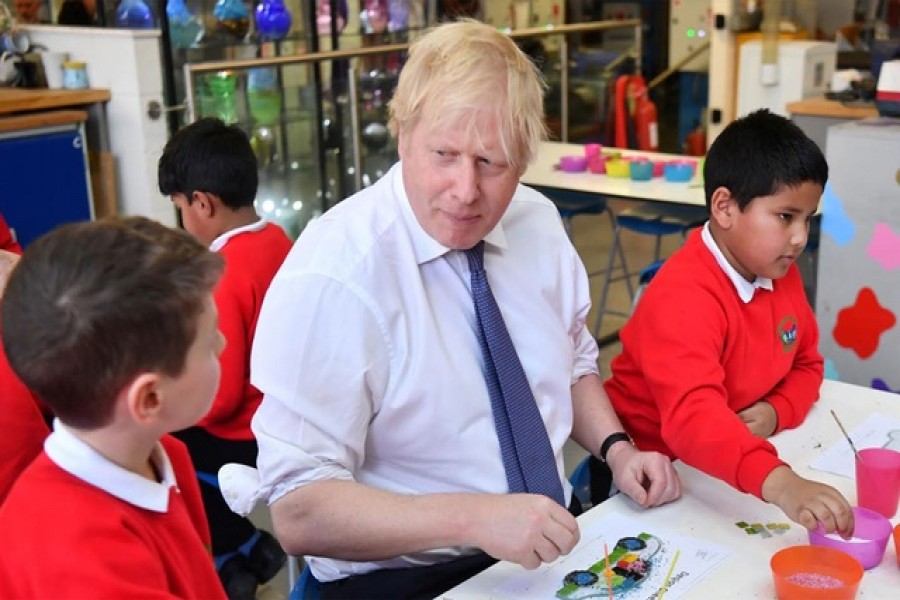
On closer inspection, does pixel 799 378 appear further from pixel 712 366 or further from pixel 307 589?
pixel 307 589

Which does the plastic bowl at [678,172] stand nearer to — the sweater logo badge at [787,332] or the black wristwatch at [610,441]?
the sweater logo badge at [787,332]

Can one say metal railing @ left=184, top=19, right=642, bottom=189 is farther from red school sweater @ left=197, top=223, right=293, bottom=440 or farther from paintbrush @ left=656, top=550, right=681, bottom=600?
paintbrush @ left=656, top=550, right=681, bottom=600

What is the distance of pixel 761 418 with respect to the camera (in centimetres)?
190

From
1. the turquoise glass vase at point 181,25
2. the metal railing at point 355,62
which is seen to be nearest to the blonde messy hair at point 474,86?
the metal railing at point 355,62

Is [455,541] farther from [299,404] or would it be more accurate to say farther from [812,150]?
[812,150]

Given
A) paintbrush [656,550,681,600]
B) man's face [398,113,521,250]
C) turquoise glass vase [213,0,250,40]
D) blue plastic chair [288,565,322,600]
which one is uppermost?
turquoise glass vase [213,0,250,40]

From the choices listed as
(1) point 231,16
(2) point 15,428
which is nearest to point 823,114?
(1) point 231,16

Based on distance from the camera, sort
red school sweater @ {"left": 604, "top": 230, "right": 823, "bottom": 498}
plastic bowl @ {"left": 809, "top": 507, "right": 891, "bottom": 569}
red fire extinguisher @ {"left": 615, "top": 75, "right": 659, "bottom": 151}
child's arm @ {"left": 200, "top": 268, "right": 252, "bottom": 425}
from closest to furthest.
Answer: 1. plastic bowl @ {"left": 809, "top": 507, "right": 891, "bottom": 569}
2. red school sweater @ {"left": 604, "top": 230, "right": 823, "bottom": 498}
3. child's arm @ {"left": 200, "top": 268, "right": 252, "bottom": 425}
4. red fire extinguisher @ {"left": 615, "top": 75, "right": 659, "bottom": 151}

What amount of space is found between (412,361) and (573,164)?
3.02 metres

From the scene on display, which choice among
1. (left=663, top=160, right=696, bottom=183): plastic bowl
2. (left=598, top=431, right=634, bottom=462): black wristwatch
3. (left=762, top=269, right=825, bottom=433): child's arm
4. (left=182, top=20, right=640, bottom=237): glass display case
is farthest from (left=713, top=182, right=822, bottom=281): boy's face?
(left=182, top=20, right=640, bottom=237): glass display case

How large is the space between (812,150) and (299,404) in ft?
3.46

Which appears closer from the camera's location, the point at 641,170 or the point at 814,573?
the point at 814,573

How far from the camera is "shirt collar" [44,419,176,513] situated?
3.74 ft

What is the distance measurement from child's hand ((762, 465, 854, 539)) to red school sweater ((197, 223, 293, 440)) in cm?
124
